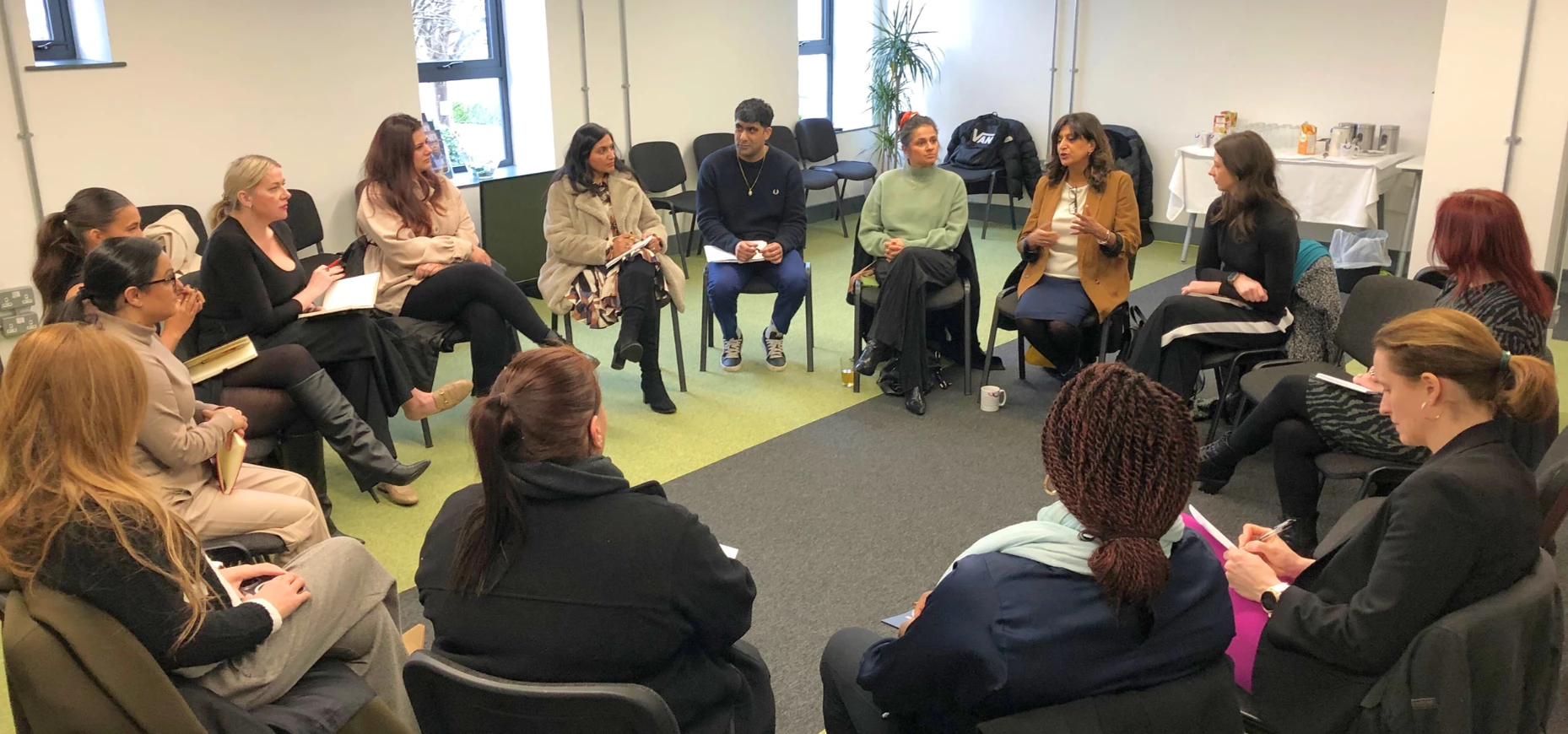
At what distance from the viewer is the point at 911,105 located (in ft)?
28.9

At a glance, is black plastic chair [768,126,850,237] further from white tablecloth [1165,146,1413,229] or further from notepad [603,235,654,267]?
notepad [603,235,654,267]

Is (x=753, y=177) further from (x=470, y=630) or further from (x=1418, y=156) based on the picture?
(x=1418, y=156)

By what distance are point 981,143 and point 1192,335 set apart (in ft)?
14.3

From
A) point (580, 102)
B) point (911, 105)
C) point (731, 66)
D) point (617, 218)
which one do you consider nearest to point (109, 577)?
point (617, 218)

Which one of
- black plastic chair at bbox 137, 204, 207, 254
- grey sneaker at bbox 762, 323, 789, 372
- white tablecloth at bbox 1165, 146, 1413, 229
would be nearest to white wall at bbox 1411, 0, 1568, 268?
white tablecloth at bbox 1165, 146, 1413, 229

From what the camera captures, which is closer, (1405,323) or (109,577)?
(109,577)

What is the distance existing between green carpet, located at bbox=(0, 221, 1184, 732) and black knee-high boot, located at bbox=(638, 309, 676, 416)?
0.05m

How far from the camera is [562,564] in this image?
1722 mm

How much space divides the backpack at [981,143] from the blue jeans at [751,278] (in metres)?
3.34

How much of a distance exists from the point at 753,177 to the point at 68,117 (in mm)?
2815

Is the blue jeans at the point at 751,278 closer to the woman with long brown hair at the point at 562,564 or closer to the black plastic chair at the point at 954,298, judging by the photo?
the black plastic chair at the point at 954,298

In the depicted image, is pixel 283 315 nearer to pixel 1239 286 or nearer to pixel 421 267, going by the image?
pixel 421 267

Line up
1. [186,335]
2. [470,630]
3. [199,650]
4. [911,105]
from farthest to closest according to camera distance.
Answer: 1. [911,105]
2. [186,335]
3. [199,650]
4. [470,630]

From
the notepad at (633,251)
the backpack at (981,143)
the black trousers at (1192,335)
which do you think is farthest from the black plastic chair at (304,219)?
the backpack at (981,143)
